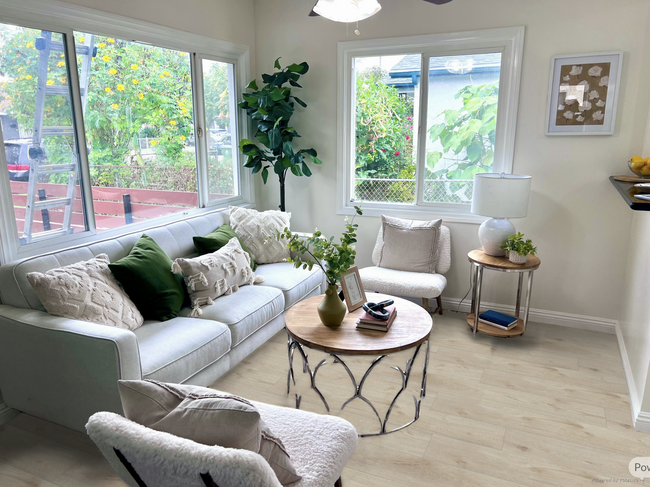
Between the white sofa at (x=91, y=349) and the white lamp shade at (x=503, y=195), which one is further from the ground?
the white lamp shade at (x=503, y=195)

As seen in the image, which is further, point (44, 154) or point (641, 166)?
point (641, 166)

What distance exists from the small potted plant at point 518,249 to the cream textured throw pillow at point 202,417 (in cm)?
253

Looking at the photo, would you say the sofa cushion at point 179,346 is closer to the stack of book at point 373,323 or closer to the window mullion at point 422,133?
the stack of book at point 373,323

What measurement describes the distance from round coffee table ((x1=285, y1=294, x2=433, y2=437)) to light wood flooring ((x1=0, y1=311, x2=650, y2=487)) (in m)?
0.17

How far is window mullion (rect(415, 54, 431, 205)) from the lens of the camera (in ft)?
12.8

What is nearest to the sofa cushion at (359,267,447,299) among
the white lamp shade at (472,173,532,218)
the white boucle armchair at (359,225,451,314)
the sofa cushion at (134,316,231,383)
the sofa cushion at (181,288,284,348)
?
the white boucle armchair at (359,225,451,314)

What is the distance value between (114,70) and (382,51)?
84.6 inches

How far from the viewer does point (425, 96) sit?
13.0 feet

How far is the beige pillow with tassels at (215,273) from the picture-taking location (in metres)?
2.92

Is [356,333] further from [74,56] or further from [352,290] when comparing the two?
[74,56]

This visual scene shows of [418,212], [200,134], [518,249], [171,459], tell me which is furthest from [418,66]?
[171,459]

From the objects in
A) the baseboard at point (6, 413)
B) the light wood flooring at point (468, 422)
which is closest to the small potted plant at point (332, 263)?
the light wood flooring at point (468, 422)

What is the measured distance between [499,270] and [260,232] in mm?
1848

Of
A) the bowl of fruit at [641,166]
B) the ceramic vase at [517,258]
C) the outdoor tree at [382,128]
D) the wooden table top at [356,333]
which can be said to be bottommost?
the wooden table top at [356,333]
